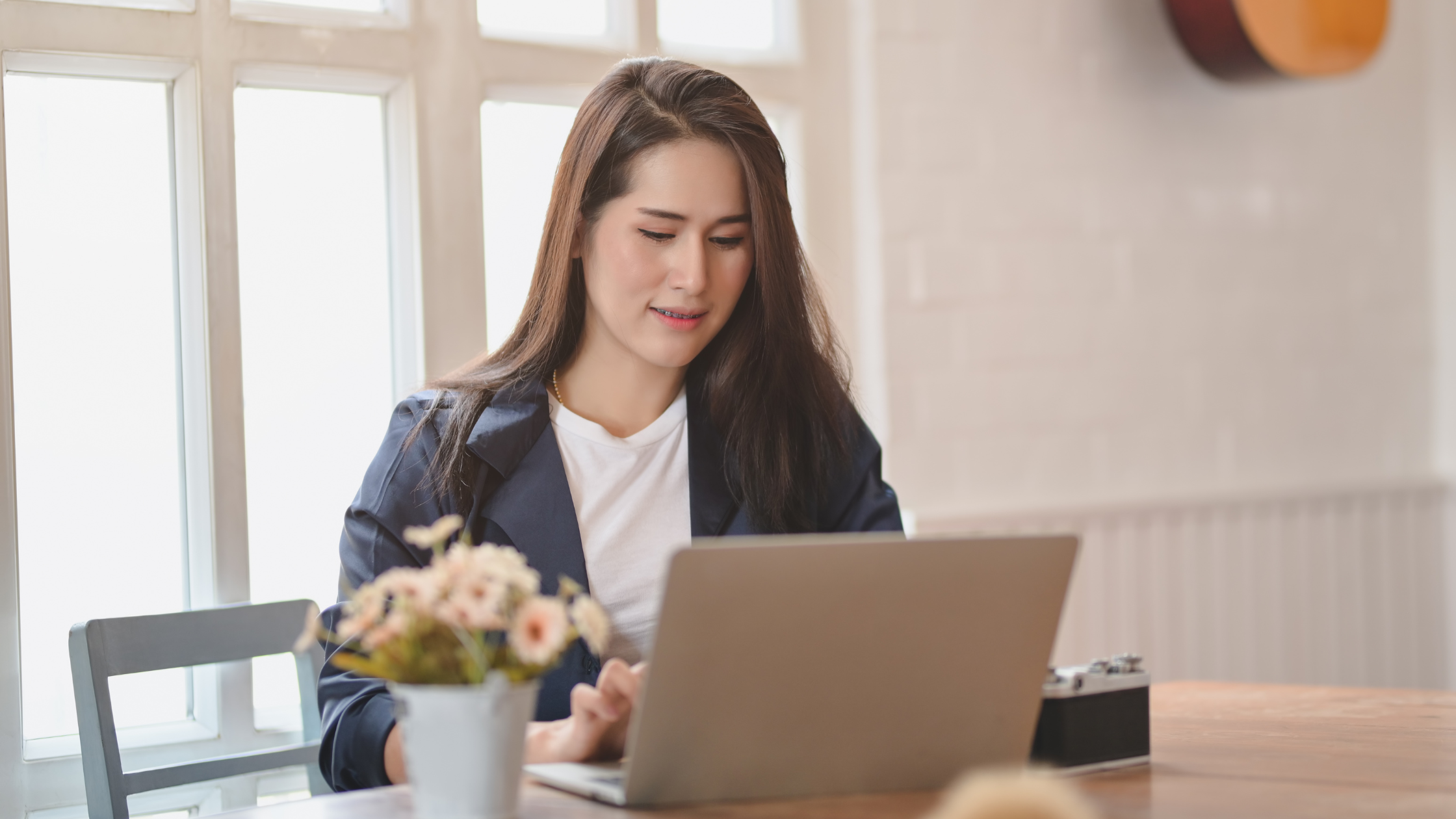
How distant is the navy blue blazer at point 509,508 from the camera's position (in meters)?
1.48

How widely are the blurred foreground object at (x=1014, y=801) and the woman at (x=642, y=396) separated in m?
0.98

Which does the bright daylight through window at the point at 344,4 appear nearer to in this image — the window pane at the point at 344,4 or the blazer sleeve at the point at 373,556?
the window pane at the point at 344,4

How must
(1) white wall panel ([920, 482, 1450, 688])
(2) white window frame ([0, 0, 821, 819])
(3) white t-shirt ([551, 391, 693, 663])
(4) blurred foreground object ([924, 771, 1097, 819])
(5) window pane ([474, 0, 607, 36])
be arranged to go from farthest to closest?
1. (1) white wall panel ([920, 482, 1450, 688])
2. (5) window pane ([474, 0, 607, 36])
3. (2) white window frame ([0, 0, 821, 819])
4. (3) white t-shirt ([551, 391, 693, 663])
5. (4) blurred foreground object ([924, 771, 1097, 819])

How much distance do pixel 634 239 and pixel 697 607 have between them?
78cm

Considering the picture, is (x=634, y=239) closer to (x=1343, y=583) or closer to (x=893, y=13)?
(x=893, y=13)

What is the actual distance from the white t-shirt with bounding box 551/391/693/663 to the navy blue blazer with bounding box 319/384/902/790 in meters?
0.02

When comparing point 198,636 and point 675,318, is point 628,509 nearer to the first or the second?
point 675,318

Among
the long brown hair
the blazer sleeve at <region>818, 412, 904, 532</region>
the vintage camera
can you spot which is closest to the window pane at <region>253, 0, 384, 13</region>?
the long brown hair

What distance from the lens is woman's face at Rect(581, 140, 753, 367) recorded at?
160cm

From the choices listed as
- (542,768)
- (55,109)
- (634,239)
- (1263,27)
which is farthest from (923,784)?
(1263,27)

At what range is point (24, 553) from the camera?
1.84 meters

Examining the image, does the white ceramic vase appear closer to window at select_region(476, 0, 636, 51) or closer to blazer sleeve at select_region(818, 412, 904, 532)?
blazer sleeve at select_region(818, 412, 904, 532)

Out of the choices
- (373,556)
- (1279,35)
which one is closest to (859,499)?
(373,556)

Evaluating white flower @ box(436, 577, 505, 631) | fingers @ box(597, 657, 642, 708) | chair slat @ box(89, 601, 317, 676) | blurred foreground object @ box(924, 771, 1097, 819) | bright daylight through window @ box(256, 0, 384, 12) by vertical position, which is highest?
bright daylight through window @ box(256, 0, 384, 12)
